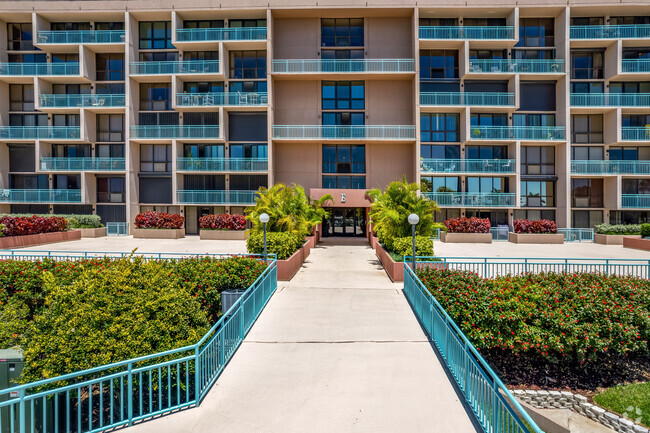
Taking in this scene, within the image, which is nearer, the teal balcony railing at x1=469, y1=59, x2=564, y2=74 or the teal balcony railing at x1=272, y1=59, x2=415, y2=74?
the teal balcony railing at x1=469, y1=59, x2=564, y2=74

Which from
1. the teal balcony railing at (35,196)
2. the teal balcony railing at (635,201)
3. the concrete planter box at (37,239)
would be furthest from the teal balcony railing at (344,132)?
the teal balcony railing at (35,196)

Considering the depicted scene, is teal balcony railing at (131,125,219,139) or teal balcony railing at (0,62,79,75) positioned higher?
teal balcony railing at (0,62,79,75)

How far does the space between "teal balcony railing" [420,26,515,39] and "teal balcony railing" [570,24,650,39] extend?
5491mm

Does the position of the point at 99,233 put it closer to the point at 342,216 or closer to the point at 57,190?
the point at 57,190

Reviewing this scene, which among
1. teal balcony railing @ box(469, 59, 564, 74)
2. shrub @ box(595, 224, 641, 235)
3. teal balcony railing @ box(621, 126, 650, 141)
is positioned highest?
teal balcony railing @ box(469, 59, 564, 74)

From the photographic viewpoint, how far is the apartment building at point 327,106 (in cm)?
3098

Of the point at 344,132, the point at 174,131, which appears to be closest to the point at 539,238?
the point at 344,132

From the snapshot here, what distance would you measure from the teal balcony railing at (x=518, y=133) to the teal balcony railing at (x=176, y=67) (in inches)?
867

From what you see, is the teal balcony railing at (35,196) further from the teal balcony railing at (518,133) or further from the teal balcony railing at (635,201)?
the teal balcony railing at (635,201)

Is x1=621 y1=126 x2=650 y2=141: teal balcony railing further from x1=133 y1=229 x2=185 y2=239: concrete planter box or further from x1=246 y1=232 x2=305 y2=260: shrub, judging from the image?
x1=133 y1=229 x2=185 y2=239: concrete planter box

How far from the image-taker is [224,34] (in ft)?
102

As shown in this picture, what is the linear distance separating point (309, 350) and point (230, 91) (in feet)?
93.8

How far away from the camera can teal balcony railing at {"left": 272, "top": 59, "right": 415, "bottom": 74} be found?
3105 centimetres

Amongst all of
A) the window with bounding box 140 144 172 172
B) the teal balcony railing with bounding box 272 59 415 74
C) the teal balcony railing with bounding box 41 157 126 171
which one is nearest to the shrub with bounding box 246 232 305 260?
the teal balcony railing with bounding box 272 59 415 74
